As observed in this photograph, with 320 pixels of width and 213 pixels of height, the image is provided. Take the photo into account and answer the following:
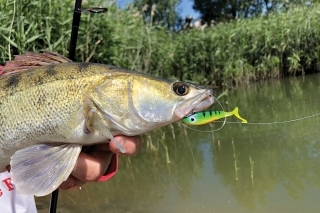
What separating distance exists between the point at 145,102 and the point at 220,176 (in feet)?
8.61

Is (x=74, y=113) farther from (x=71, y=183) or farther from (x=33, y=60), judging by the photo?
(x=71, y=183)

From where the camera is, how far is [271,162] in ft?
13.5

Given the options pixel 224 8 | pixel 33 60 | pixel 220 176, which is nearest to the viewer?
pixel 33 60

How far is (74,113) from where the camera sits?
1498mm

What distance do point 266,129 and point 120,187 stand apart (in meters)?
2.30

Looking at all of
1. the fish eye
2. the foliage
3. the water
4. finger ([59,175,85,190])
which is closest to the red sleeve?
finger ([59,175,85,190])

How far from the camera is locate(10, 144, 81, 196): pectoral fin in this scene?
1498 mm

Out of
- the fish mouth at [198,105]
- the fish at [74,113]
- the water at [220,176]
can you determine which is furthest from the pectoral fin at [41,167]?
the water at [220,176]

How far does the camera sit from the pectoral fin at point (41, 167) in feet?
4.91

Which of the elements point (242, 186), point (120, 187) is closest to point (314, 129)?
point (242, 186)

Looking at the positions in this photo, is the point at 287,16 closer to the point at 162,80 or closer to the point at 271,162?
the point at 271,162

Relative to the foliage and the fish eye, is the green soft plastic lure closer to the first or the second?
the fish eye

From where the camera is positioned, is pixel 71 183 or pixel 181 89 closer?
pixel 181 89

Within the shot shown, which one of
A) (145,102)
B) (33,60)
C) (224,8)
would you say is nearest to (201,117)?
(145,102)
